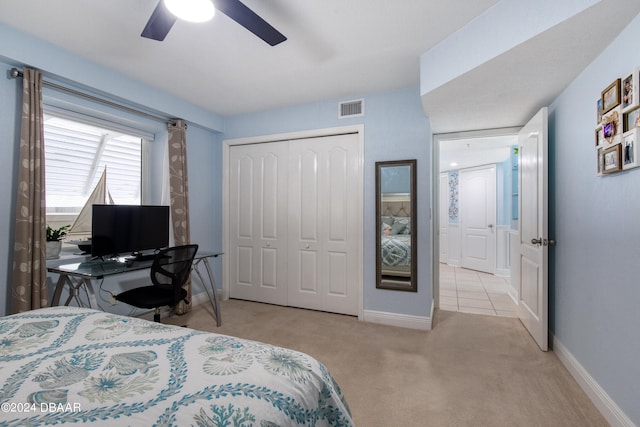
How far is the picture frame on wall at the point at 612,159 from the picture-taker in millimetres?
1615

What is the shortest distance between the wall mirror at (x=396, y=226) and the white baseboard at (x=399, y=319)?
0.92ft

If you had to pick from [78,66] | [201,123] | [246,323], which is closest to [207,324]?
[246,323]

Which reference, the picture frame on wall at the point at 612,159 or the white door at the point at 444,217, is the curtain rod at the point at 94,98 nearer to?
the picture frame on wall at the point at 612,159

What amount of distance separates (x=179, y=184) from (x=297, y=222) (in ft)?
4.62

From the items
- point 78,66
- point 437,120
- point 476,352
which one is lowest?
point 476,352

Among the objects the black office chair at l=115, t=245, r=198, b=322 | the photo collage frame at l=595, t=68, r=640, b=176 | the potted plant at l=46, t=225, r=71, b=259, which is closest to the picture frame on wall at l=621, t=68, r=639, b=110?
the photo collage frame at l=595, t=68, r=640, b=176

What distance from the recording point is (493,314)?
11.4 ft

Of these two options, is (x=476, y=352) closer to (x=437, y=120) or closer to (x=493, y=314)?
(x=493, y=314)

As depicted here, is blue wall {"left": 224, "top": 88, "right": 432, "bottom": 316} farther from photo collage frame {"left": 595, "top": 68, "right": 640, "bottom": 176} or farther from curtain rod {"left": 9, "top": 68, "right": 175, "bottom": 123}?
curtain rod {"left": 9, "top": 68, "right": 175, "bottom": 123}

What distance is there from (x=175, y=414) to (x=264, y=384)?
24cm

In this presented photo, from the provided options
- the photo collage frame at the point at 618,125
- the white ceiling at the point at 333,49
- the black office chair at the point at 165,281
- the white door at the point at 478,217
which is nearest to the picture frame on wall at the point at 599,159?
the photo collage frame at the point at 618,125

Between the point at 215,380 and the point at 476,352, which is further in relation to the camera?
the point at 476,352

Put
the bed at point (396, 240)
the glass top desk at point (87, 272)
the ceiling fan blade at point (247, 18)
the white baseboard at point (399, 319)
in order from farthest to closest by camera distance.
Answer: the bed at point (396, 240)
the white baseboard at point (399, 319)
the glass top desk at point (87, 272)
the ceiling fan blade at point (247, 18)

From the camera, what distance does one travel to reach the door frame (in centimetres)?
329
